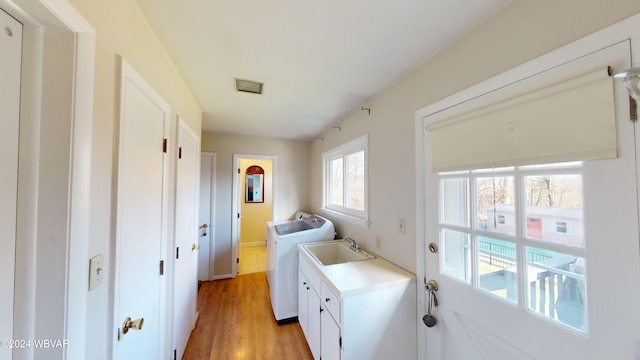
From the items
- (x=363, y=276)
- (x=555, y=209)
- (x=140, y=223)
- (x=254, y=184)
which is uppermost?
(x=254, y=184)

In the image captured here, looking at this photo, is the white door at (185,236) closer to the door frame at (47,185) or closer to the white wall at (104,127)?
the white wall at (104,127)

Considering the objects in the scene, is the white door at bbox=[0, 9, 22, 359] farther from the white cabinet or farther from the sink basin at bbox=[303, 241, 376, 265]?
the sink basin at bbox=[303, 241, 376, 265]

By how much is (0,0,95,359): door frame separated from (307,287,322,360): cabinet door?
1.38 meters

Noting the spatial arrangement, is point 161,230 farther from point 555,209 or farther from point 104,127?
point 555,209

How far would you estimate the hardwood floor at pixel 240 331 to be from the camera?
1.89 meters

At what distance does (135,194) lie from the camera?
1.05m

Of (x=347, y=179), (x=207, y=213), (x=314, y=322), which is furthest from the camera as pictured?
(x=207, y=213)

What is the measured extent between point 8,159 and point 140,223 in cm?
61

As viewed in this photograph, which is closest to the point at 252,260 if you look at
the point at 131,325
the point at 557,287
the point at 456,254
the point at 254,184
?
the point at 254,184

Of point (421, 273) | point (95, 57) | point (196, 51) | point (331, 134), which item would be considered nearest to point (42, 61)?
point (95, 57)

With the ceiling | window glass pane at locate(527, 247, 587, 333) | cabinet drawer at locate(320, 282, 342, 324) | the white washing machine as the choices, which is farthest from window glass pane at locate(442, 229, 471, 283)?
the white washing machine

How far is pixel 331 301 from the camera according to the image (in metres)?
1.45

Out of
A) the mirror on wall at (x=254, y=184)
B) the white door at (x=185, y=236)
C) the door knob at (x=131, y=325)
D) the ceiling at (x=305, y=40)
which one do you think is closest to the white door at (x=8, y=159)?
the door knob at (x=131, y=325)

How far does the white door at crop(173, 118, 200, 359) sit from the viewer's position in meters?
1.67
